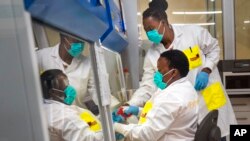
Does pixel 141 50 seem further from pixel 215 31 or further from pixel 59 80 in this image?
pixel 59 80

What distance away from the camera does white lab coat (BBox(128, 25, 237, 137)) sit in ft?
7.50

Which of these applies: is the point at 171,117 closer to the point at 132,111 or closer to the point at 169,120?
the point at 169,120

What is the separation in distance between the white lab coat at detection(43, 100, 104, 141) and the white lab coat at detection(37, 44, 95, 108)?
0.06m

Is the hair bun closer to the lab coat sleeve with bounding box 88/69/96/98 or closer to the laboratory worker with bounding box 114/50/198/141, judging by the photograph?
the laboratory worker with bounding box 114/50/198/141

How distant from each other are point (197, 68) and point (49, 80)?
179cm

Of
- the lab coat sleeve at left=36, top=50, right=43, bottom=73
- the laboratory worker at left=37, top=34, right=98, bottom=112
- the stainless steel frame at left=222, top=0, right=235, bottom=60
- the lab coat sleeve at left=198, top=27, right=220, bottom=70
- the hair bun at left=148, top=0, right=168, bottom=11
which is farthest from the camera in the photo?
the stainless steel frame at left=222, top=0, right=235, bottom=60

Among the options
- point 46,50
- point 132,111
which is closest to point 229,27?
point 132,111

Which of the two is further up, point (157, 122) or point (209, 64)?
point (209, 64)

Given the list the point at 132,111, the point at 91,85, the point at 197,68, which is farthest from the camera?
the point at 197,68

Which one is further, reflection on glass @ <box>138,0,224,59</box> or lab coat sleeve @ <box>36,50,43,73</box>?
reflection on glass @ <box>138,0,224,59</box>

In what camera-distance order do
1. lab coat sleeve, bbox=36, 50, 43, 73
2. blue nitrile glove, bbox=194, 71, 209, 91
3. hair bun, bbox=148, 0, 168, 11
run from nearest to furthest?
lab coat sleeve, bbox=36, 50, 43, 73
blue nitrile glove, bbox=194, 71, 209, 91
hair bun, bbox=148, 0, 168, 11

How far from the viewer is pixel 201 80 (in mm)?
2189

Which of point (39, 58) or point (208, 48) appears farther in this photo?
point (208, 48)

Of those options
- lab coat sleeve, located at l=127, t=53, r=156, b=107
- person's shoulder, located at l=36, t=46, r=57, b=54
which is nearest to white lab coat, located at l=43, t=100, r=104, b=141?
person's shoulder, located at l=36, t=46, r=57, b=54
